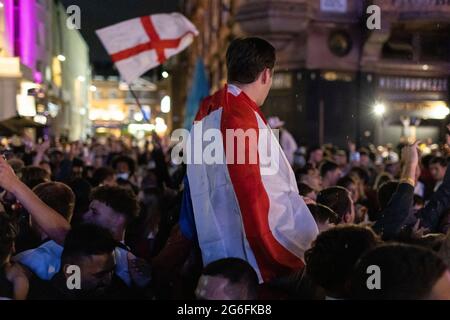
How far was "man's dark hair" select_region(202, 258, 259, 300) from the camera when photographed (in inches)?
112

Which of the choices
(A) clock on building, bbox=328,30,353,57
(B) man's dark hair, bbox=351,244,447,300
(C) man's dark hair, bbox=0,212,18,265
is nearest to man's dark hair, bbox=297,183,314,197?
(C) man's dark hair, bbox=0,212,18,265

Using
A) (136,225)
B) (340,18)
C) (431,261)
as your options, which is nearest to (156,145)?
(136,225)

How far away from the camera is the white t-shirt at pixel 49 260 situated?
3.45m

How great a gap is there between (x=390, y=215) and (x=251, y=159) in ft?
4.32

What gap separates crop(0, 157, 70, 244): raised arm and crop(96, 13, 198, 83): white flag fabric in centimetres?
547

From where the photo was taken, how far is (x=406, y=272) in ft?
7.39

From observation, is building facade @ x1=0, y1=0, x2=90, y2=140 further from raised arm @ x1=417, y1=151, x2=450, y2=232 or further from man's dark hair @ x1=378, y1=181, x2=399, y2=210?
raised arm @ x1=417, y1=151, x2=450, y2=232

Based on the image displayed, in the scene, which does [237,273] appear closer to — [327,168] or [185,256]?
[185,256]

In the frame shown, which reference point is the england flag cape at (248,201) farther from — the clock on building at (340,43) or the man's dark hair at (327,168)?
the clock on building at (340,43)

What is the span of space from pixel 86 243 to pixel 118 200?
0.78 meters

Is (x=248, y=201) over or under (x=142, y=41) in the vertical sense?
under

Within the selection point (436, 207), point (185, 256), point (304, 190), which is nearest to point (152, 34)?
point (304, 190)

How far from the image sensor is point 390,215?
402cm

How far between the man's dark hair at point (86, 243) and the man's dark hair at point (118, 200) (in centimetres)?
66
